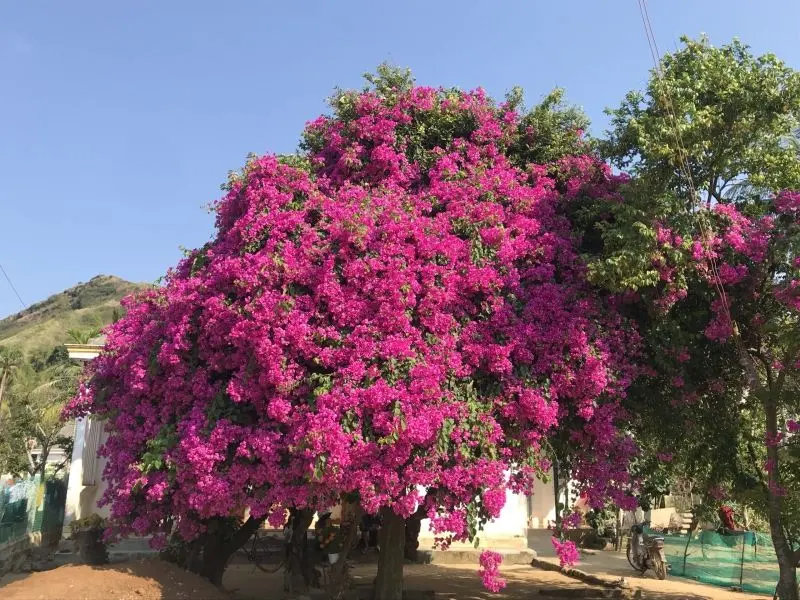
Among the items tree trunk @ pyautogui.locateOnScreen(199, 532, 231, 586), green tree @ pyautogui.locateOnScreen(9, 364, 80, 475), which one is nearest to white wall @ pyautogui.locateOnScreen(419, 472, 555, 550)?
tree trunk @ pyautogui.locateOnScreen(199, 532, 231, 586)

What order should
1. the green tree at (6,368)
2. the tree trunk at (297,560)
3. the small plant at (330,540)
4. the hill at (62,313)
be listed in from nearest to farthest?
the tree trunk at (297,560)
the small plant at (330,540)
the green tree at (6,368)
the hill at (62,313)

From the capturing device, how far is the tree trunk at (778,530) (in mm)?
8930

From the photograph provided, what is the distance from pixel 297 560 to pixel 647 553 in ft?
27.6

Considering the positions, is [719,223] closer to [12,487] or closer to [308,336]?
[308,336]

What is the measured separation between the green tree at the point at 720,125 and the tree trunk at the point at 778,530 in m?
3.31

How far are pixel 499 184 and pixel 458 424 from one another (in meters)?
4.12

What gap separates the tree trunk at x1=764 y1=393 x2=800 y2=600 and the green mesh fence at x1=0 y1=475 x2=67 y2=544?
1380cm

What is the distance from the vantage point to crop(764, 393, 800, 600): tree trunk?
8930 mm

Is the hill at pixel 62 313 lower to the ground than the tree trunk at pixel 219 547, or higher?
higher

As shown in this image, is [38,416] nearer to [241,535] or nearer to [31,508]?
[31,508]

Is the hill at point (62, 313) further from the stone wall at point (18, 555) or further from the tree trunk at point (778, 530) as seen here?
the tree trunk at point (778, 530)

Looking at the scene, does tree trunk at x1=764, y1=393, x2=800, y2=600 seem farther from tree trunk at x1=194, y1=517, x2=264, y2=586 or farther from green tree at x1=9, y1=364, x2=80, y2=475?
green tree at x1=9, y1=364, x2=80, y2=475

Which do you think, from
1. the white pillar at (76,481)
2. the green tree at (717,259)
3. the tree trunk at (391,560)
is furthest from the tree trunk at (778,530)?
the white pillar at (76,481)

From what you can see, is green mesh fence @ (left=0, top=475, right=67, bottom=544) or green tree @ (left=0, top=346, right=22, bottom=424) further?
green tree @ (left=0, top=346, right=22, bottom=424)
